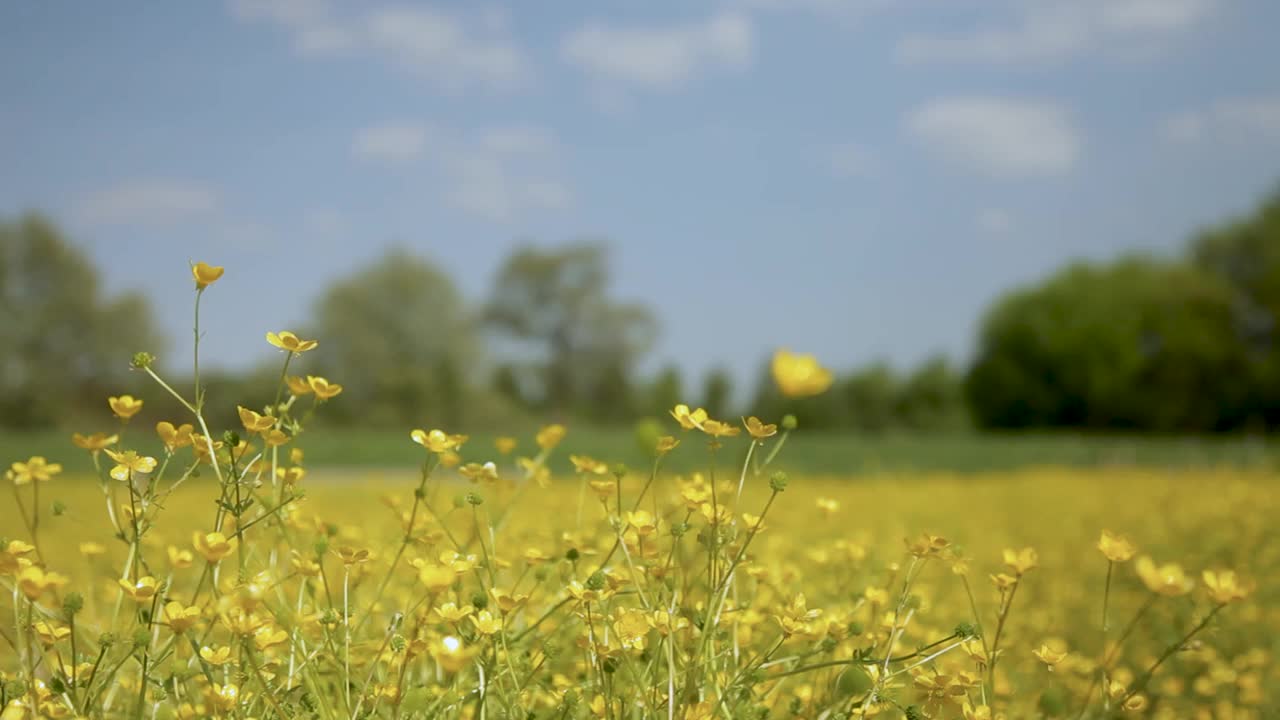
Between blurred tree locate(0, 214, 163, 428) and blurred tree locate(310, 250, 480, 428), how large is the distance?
7088 millimetres

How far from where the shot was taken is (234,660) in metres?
1.66

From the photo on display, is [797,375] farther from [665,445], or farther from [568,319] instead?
[568,319]

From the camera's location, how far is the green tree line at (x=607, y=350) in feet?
89.6

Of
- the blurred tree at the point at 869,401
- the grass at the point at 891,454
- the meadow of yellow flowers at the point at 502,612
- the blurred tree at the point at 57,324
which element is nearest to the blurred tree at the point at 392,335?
the blurred tree at the point at 57,324

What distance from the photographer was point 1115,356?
33156 millimetres

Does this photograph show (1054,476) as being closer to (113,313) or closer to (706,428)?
(706,428)

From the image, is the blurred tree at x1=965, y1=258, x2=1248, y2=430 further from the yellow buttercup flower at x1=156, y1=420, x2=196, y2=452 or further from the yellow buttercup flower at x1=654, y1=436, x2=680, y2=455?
the yellow buttercup flower at x1=156, y1=420, x2=196, y2=452

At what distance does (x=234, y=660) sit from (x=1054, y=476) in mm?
13145

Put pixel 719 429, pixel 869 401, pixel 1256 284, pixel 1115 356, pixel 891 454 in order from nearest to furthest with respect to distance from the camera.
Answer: pixel 719 429 < pixel 891 454 < pixel 1256 284 < pixel 1115 356 < pixel 869 401

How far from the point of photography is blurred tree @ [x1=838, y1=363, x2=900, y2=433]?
36688 millimetres

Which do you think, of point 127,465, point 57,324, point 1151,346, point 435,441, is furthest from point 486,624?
point 1151,346

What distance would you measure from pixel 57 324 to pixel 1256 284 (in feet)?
120

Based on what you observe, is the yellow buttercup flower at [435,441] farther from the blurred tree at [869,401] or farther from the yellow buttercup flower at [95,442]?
the blurred tree at [869,401]

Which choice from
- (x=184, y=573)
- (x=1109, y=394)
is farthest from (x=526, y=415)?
(x=184, y=573)
